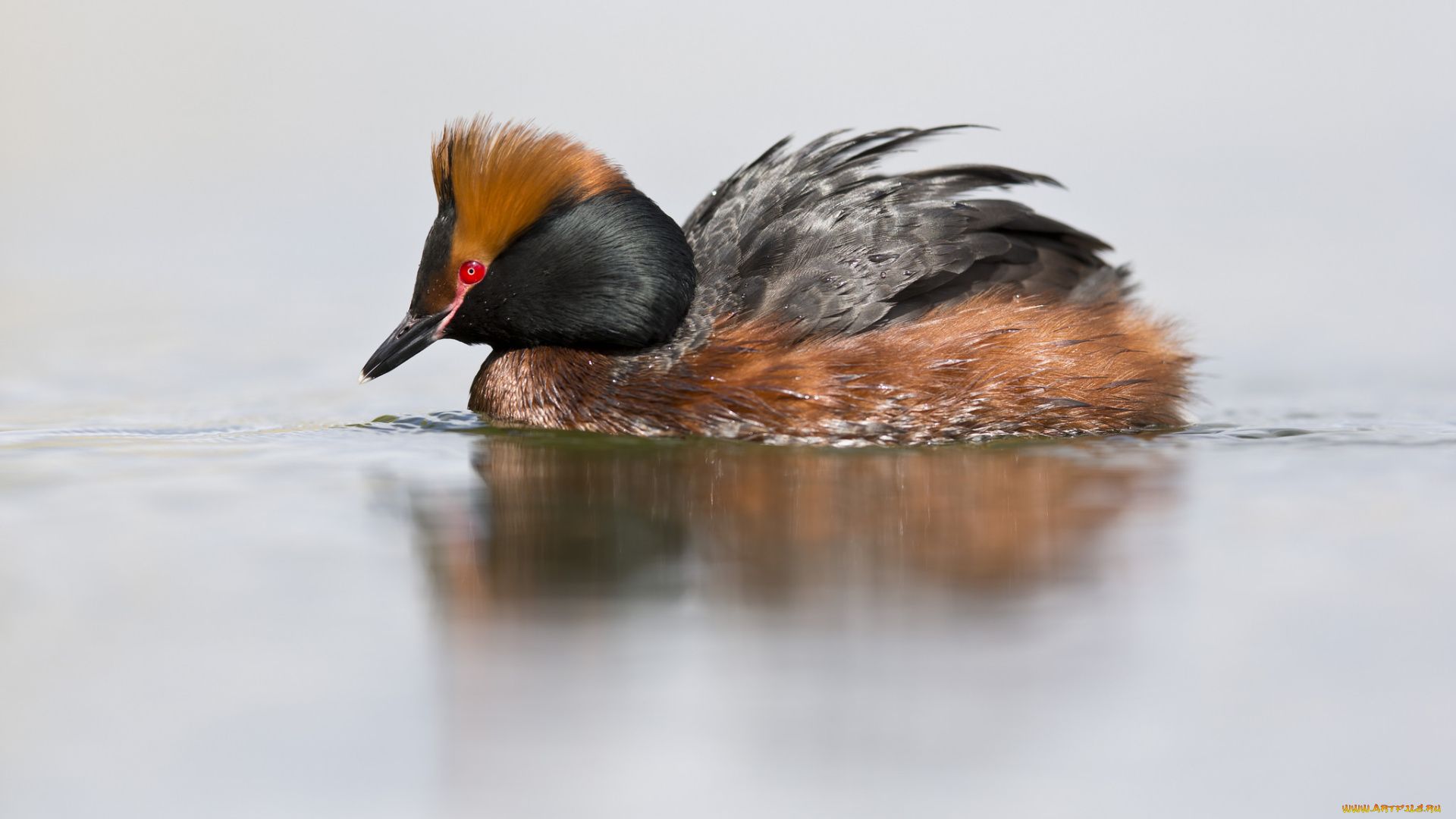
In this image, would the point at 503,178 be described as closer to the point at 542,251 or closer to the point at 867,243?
the point at 542,251

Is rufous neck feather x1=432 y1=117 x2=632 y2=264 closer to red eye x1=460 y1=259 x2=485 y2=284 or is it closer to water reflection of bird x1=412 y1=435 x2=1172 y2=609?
red eye x1=460 y1=259 x2=485 y2=284

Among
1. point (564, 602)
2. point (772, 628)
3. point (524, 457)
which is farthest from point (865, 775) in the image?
point (524, 457)

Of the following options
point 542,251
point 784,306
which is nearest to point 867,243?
point 784,306

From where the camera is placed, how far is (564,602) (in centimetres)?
445

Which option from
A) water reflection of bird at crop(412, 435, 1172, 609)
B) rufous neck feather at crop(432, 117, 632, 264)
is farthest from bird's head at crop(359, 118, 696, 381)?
water reflection of bird at crop(412, 435, 1172, 609)

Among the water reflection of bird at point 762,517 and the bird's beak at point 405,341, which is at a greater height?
the bird's beak at point 405,341

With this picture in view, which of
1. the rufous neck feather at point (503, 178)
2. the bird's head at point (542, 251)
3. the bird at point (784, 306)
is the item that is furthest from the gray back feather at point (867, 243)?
the rufous neck feather at point (503, 178)

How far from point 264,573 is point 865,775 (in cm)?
233

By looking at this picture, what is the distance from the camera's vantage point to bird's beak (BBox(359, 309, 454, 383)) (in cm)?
779

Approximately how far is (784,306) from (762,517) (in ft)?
6.90

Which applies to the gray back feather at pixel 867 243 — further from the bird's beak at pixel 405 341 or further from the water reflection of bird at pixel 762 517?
the bird's beak at pixel 405 341

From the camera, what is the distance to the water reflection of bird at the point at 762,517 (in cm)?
473

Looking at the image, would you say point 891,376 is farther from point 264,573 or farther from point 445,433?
point 264,573

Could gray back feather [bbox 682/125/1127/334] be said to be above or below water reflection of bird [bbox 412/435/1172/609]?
A: above
